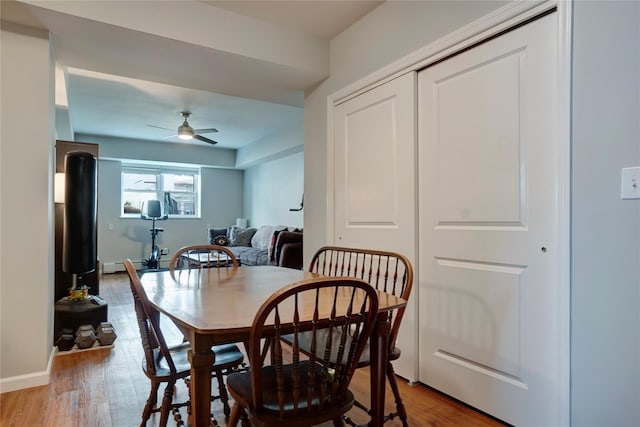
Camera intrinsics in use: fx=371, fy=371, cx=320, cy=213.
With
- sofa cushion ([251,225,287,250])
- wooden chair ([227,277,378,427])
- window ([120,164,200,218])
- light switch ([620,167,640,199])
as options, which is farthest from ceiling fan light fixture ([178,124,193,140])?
light switch ([620,167,640,199])

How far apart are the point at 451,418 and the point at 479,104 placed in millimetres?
1614

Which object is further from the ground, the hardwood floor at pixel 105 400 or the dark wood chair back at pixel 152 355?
the dark wood chair back at pixel 152 355

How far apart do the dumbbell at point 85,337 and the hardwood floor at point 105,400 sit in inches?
3.5

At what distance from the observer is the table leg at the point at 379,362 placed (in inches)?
52.9

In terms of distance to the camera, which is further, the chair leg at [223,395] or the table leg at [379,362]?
the chair leg at [223,395]

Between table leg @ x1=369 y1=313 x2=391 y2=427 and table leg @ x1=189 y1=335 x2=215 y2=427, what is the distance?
58cm

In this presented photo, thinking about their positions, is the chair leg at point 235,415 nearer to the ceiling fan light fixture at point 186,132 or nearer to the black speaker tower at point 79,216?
the black speaker tower at point 79,216

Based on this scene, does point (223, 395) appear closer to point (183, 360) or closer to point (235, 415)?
point (183, 360)

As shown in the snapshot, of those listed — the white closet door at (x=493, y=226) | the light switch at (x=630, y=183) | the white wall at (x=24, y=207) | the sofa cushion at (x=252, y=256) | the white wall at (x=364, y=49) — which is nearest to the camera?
the light switch at (x=630, y=183)

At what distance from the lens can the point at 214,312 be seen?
3.94ft

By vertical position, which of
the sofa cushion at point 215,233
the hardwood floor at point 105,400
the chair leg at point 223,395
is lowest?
the hardwood floor at point 105,400

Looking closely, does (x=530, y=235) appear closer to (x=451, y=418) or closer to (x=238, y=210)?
(x=451, y=418)

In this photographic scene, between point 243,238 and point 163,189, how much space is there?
6.93 ft

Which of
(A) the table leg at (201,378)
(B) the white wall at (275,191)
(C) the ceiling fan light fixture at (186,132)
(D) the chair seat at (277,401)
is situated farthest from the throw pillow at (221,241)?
(A) the table leg at (201,378)
